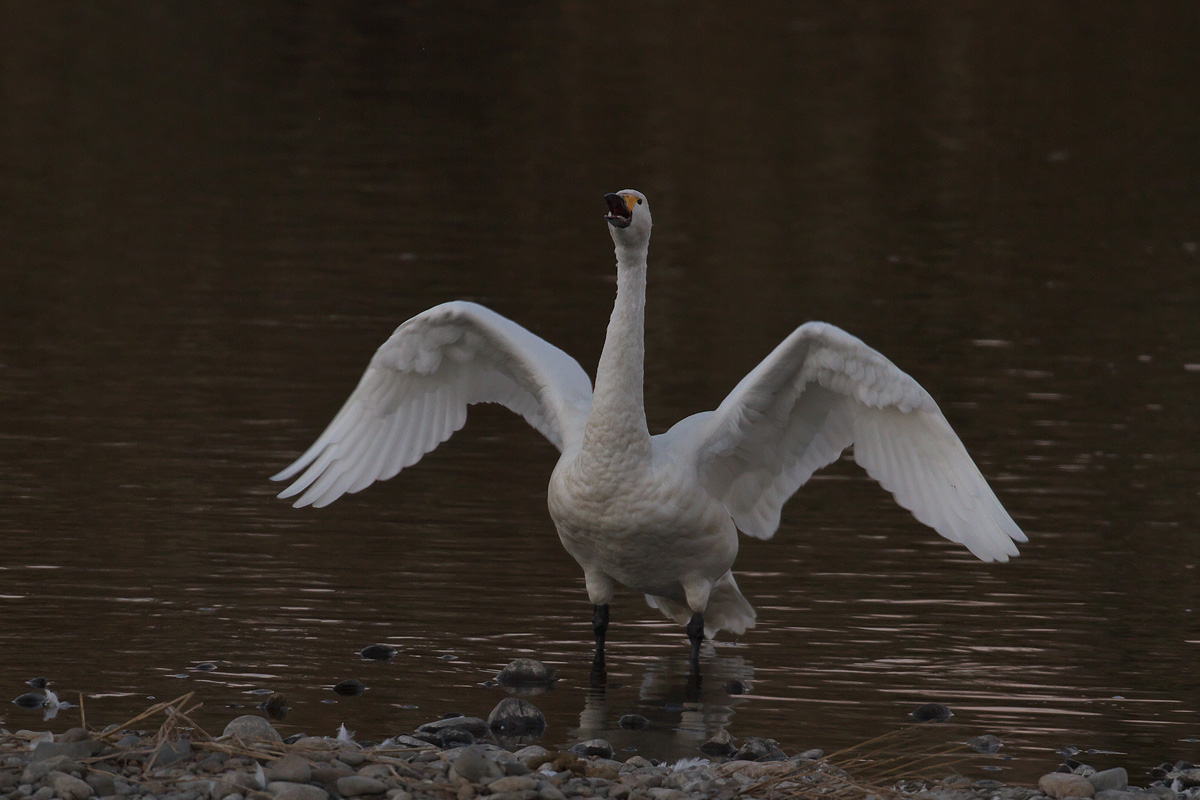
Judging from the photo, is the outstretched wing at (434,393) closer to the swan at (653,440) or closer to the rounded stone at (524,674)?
the swan at (653,440)

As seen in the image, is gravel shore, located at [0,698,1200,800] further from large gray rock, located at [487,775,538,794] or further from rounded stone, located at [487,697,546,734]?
rounded stone, located at [487,697,546,734]

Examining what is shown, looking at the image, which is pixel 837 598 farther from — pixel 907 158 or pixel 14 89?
pixel 14 89

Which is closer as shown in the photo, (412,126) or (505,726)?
(505,726)

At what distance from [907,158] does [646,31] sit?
53.9 ft

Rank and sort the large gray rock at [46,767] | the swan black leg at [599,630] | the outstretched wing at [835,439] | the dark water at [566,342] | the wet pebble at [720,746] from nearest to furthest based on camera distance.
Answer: the large gray rock at [46,767]
the wet pebble at [720,746]
the outstretched wing at [835,439]
the dark water at [566,342]
the swan black leg at [599,630]

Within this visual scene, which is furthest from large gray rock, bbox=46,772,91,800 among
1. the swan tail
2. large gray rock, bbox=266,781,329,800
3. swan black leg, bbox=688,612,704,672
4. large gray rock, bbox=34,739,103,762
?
the swan tail

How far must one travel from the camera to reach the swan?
9.80 metres

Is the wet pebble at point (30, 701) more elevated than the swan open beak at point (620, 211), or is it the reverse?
the swan open beak at point (620, 211)

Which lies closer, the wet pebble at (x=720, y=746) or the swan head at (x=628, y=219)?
the wet pebble at (x=720, y=746)

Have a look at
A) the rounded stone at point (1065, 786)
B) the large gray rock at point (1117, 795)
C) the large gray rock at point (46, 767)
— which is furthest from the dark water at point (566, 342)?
the large gray rock at point (46, 767)

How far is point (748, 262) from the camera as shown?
22.9m

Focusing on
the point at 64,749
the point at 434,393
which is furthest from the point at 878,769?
the point at 434,393

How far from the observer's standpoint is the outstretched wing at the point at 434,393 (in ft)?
34.8

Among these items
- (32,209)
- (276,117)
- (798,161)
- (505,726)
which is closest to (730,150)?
(798,161)
